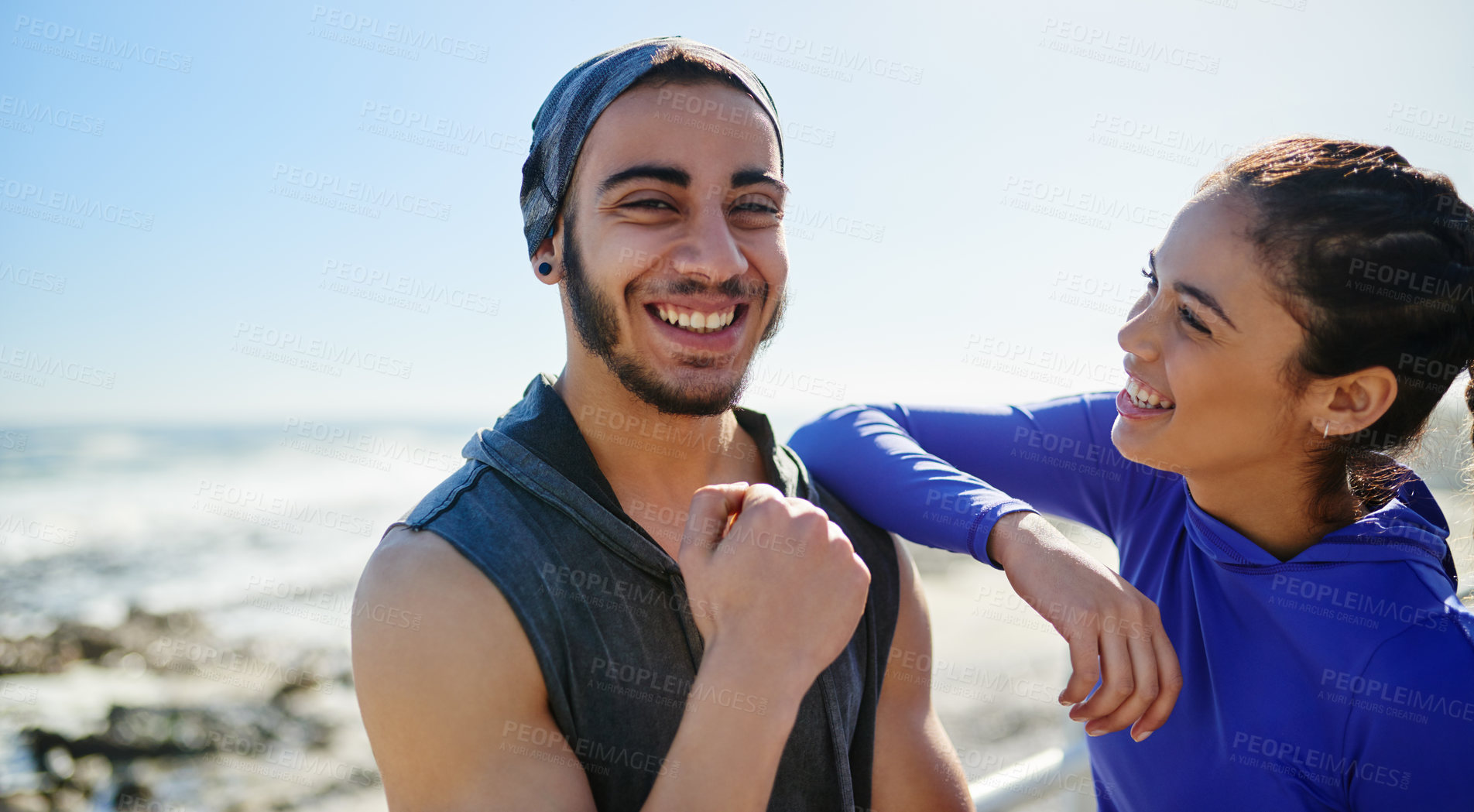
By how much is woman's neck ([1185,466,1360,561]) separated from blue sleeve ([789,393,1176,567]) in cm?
32

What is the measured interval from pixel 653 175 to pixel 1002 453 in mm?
1170

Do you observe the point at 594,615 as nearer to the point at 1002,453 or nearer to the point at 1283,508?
the point at 1002,453

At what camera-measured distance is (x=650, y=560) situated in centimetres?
187

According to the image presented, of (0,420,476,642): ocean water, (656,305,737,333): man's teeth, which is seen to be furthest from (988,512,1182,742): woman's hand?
(0,420,476,642): ocean water

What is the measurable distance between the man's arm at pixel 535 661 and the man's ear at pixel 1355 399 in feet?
3.54

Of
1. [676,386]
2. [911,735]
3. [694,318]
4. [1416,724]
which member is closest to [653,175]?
[694,318]

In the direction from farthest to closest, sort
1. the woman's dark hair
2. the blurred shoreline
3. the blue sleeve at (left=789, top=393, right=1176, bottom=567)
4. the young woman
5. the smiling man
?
the blurred shoreline → the blue sleeve at (left=789, top=393, right=1176, bottom=567) → the woman's dark hair → the young woman → the smiling man

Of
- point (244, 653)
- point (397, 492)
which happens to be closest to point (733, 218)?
point (244, 653)

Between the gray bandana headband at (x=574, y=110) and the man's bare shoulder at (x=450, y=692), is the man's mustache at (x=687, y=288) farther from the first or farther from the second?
the man's bare shoulder at (x=450, y=692)

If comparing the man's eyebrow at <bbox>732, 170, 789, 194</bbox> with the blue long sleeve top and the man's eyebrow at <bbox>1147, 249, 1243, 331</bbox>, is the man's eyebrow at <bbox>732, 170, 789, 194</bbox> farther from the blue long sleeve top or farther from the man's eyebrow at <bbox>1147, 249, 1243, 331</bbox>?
the man's eyebrow at <bbox>1147, 249, 1243, 331</bbox>

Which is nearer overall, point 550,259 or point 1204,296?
point 1204,296

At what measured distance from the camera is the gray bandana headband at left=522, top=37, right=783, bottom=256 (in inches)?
83.7

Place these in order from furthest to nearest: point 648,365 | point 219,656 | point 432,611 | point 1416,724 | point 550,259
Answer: point 219,656, point 550,259, point 648,365, point 432,611, point 1416,724

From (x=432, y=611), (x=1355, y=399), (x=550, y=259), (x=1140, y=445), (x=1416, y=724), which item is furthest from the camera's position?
(x=550, y=259)
